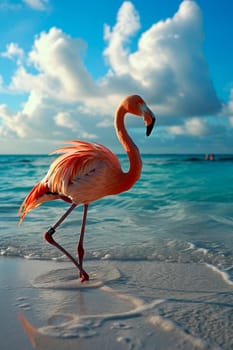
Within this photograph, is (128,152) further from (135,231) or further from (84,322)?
(135,231)

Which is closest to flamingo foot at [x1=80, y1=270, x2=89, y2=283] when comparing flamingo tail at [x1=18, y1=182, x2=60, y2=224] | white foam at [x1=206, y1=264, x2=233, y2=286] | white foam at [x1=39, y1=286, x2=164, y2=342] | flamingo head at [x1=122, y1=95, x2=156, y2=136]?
white foam at [x1=39, y1=286, x2=164, y2=342]

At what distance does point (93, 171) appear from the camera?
4.05 meters

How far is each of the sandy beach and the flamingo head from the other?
1.74 meters

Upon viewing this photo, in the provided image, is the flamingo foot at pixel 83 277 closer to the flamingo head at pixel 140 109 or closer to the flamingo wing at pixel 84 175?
the flamingo wing at pixel 84 175

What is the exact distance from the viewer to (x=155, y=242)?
6.12m

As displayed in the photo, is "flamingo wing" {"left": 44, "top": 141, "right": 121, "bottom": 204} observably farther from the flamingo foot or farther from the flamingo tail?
the flamingo foot

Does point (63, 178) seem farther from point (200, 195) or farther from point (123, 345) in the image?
point (200, 195)

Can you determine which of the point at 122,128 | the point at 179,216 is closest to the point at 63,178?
the point at 122,128

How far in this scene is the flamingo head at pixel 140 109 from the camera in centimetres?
405

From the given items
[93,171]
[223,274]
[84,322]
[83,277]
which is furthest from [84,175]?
[223,274]

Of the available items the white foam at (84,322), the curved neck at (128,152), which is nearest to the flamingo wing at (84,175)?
the curved neck at (128,152)

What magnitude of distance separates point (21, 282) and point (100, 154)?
5.55 ft

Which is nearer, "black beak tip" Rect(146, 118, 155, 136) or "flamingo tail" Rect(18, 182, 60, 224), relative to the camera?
"black beak tip" Rect(146, 118, 155, 136)

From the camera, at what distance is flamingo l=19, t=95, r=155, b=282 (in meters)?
4.06
